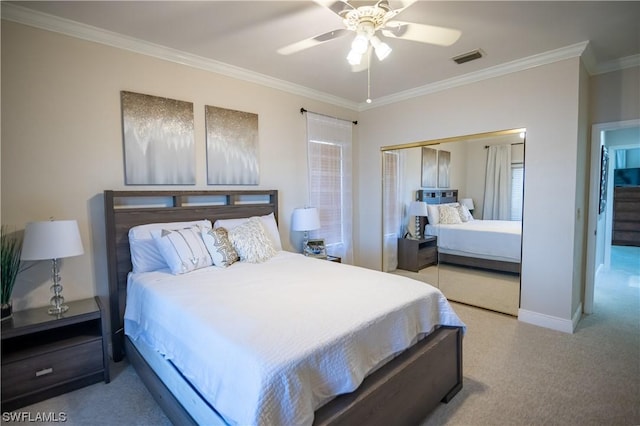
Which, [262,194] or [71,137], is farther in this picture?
[262,194]

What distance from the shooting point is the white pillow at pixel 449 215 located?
392cm

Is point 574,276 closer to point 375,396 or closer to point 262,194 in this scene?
point 375,396

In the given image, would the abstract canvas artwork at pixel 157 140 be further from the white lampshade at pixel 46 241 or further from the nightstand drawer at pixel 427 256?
the nightstand drawer at pixel 427 256

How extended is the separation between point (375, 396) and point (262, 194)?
2533 mm

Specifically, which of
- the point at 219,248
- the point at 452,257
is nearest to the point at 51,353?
the point at 219,248

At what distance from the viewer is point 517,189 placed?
3305mm

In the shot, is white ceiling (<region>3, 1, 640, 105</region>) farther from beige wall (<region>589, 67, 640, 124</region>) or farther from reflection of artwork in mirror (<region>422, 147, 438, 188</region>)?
reflection of artwork in mirror (<region>422, 147, 438, 188</region>)

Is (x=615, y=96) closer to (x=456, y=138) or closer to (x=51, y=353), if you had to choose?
(x=456, y=138)

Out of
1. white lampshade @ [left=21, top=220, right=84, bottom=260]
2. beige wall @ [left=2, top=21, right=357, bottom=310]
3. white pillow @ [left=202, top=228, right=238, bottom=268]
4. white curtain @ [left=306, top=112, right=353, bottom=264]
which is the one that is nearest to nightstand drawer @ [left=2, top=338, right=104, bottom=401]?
beige wall @ [left=2, top=21, right=357, bottom=310]

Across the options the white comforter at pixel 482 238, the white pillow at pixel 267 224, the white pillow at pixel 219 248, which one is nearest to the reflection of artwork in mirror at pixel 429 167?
the white comforter at pixel 482 238

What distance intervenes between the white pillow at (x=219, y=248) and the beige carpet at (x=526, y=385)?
3.44ft

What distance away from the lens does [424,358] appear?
5.94ft

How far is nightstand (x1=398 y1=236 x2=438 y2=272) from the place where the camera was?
165 inches

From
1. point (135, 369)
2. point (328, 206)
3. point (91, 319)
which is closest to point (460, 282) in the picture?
point (328, 206)
